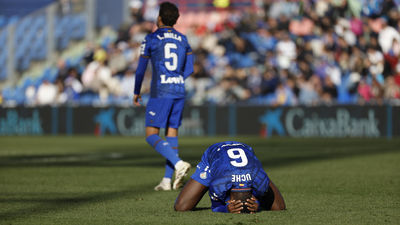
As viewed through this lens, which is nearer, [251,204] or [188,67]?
[251,204]

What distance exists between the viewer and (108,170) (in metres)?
11.1

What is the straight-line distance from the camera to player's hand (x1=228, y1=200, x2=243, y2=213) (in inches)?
224

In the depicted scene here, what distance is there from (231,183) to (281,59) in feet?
59.5

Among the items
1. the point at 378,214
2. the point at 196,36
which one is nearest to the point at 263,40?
the point at 196,36

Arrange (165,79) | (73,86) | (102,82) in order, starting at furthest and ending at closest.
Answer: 1. (73,86)
2. (102,82)
3. (165,79)

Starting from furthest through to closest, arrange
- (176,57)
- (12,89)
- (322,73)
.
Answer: (12,89) < (322,73) < (176,57)

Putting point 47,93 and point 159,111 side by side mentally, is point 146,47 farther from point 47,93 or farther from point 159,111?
point 47,93

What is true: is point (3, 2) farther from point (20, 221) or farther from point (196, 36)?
point (20, 221)

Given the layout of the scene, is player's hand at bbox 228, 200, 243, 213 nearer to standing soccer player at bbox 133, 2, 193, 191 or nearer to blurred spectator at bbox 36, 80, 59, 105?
standing soccer player at bbox 133, 2, 193, 191

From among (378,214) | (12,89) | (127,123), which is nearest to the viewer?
(378,214)

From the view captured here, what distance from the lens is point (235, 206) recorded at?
5703mm

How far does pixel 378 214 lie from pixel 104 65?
66.8ft

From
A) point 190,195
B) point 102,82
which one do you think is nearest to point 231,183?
point 190,195

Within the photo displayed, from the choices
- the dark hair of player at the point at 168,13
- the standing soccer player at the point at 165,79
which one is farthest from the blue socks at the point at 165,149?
the dark hair of player at the point at 168,13
